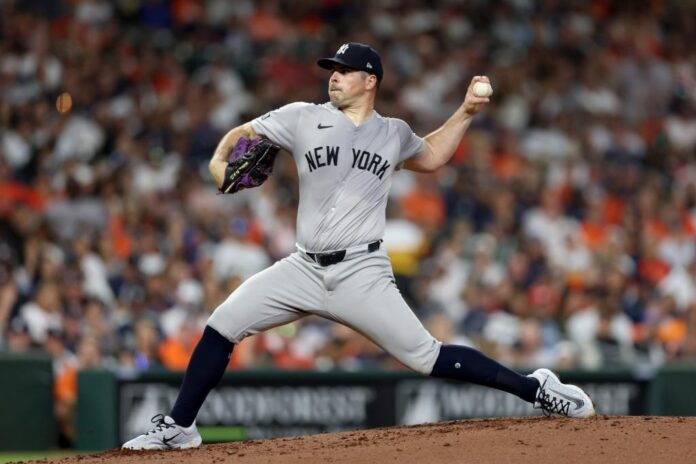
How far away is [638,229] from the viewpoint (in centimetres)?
1441

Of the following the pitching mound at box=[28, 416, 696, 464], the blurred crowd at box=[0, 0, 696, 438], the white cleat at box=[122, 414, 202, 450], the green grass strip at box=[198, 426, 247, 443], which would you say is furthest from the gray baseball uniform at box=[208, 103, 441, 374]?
the blurred crowd at box=[0, 0, 696, 438]

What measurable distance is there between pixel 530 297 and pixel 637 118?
4.56 m

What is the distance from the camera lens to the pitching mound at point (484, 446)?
18.5ft

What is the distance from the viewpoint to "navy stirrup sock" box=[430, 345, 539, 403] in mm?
6090

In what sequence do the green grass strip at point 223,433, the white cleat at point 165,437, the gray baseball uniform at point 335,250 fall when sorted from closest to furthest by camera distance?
the gray baseball uniform at point 335,250, the white cleat at point 165,437, the green grass strip at point 223,433

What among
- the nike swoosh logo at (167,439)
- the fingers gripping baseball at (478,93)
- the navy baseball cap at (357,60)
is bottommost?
the nike swoosh logo at (167,439)

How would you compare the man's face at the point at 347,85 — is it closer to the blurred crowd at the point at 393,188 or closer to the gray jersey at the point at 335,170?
the gray jersey at the point at 335,170

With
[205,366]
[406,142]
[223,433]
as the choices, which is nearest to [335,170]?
[406,142]

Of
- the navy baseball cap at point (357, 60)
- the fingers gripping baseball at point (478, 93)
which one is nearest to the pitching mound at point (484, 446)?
the fingers gripping baseball at point (478, 93)

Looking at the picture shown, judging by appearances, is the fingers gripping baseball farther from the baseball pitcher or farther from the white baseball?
the baseball pitcher

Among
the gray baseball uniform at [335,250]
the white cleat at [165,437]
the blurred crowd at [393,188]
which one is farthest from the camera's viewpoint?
the blurred crowd at [393,188]

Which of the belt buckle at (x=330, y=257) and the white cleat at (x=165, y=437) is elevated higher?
the belt buckle at (x=330, y=257)

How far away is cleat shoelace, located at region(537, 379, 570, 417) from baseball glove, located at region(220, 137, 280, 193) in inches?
64.8

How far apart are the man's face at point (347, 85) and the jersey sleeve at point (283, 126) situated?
153 mm
